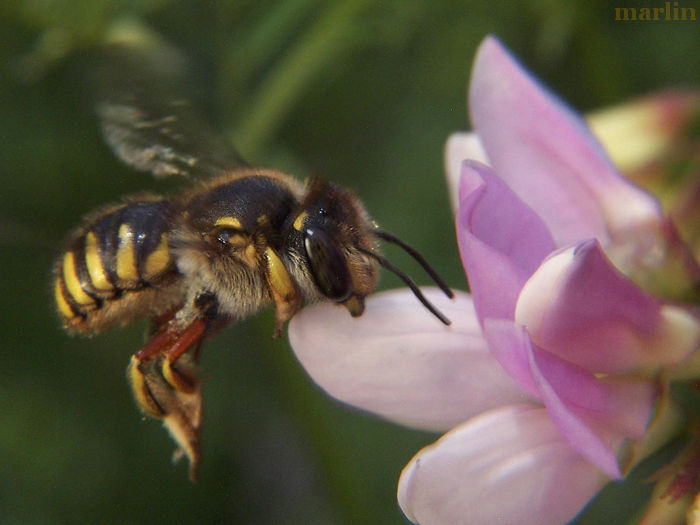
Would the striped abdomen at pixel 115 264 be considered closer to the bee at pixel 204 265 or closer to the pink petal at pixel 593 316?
the bee at pixel 204 265

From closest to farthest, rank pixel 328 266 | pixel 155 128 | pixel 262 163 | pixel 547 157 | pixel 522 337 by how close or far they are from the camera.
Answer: pixel 522 337
pixel 328 266
pixel 547 157
pixel 155 128
pixel 262 163

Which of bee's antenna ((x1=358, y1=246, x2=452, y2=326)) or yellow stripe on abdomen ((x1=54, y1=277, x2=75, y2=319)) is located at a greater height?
yellow stripe on abdomen ((x1=54, y1=277, x2=75, y2=319))

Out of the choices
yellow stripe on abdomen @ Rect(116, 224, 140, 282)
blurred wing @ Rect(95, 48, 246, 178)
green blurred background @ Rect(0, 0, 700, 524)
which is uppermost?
blurred wing @ Rect(95, 48, 246, 178)

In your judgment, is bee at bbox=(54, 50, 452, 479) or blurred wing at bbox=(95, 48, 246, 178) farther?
blurred wing at bbox=(95, 48, 246, 178)

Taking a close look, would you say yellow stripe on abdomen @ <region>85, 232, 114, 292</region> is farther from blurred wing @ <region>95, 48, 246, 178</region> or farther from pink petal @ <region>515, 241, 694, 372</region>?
pink petal @ <region>515, 241, 694, 372</region>

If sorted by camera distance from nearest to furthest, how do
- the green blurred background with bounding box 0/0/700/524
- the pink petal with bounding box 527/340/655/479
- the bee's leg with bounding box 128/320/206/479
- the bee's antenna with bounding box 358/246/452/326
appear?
the pink petal with bounding box 527/340/655/479
the bee's antenna with bounding box 358/246/452/326
the bee's leg with bounding box 128/320/206/479
the green blurred background with bounding box 0/0/700/524

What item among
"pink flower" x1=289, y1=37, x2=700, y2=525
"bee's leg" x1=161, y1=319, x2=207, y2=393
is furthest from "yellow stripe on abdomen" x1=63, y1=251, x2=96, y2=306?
"pink flower" x1=289, y1=37, x2=700, y2=525

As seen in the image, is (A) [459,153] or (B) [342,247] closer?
(B) [342,247]

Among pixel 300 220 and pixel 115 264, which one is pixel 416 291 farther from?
pixel 115 264

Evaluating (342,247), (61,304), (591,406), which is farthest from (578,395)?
(61,304)
